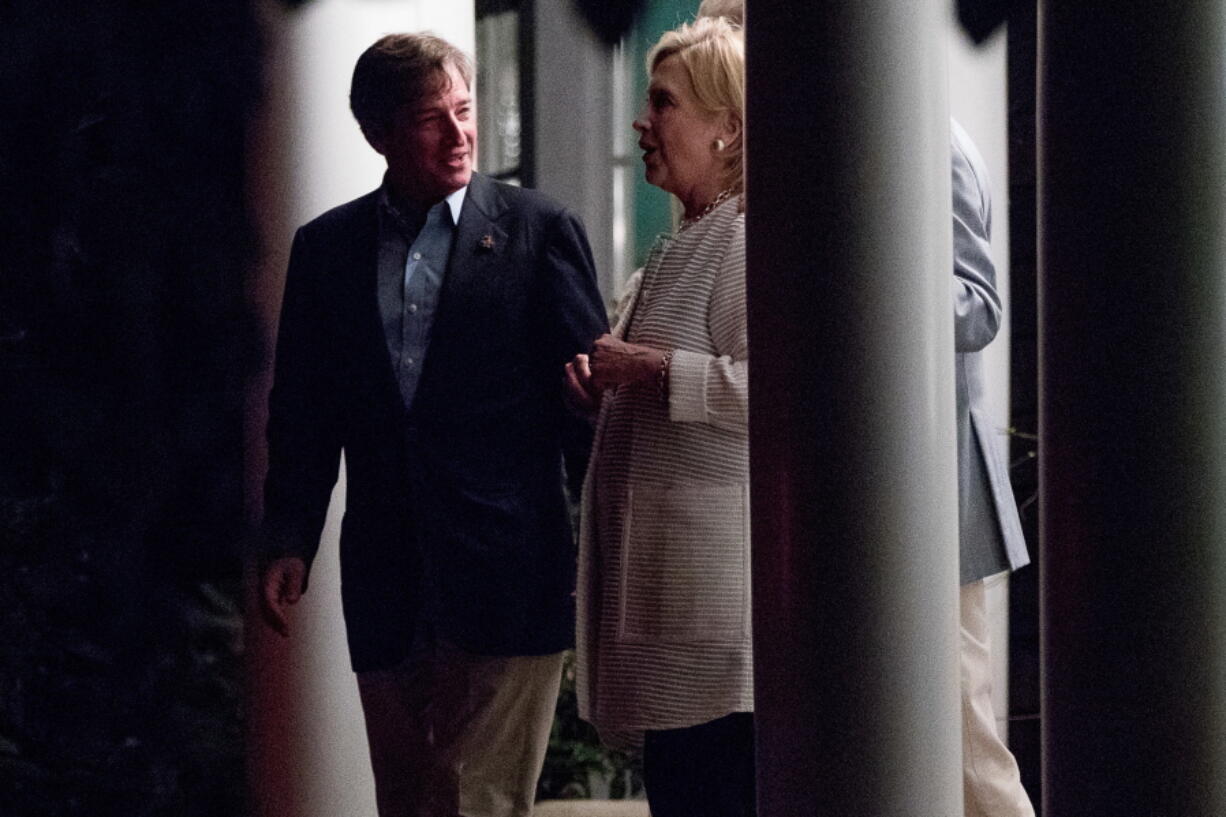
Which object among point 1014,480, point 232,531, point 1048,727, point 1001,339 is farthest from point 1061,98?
point 232,531

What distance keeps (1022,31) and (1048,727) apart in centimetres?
181

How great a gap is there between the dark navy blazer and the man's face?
5cm

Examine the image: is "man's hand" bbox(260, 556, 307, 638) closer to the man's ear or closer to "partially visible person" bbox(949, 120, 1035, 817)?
the man's ear

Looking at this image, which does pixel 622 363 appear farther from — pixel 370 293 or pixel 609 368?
pixel 370 293

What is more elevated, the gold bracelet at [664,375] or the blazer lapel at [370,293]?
the blazer lapel at [370,293]

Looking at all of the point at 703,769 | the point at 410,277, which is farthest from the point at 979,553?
the point at 410,277

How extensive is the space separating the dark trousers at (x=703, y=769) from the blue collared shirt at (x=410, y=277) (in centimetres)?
79

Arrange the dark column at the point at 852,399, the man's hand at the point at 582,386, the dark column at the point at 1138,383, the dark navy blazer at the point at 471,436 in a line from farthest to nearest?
1. the dark navy blazer at the point at 471,436
2. the man's hand at the point at 582,386
3. the dark column at the point at 1138,383
4. the dark column at the point at 852,399

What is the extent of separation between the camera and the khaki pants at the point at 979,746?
2730mm

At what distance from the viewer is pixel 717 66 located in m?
2.51

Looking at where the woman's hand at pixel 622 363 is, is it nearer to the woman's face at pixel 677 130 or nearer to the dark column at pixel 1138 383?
the woman's face at pixel 677 130

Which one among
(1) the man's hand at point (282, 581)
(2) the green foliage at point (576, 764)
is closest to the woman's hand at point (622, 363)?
(1) the man's hand at point (282, 581)

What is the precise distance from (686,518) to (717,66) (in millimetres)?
653

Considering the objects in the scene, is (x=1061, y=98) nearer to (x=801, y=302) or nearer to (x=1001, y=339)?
(x=801, y=302)
